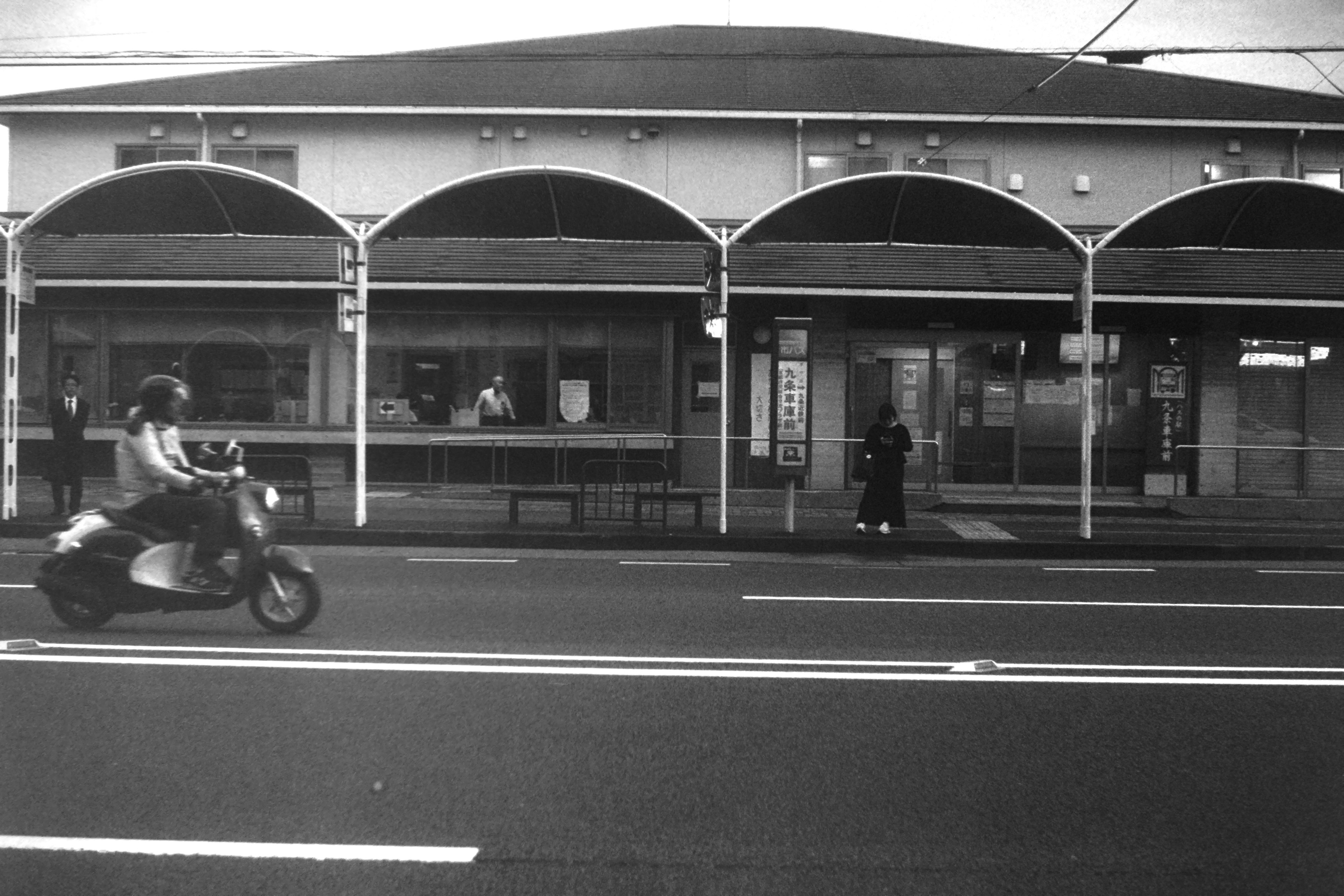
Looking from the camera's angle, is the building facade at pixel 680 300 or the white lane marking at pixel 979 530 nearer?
the white lane marking at pixel 979 530

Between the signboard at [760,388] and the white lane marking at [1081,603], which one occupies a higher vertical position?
the signboard at [760,388]

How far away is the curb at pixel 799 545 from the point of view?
15367 millimetres

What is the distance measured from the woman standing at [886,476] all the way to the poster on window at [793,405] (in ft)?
3.02

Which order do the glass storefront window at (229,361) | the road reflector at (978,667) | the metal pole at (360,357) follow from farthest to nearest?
the glass storefront window at (229,361) → the metal pole at (360,357) → the road reflector at (978,667)

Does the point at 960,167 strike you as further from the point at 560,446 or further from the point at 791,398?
the point at 791,398

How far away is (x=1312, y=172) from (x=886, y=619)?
59.1 feet

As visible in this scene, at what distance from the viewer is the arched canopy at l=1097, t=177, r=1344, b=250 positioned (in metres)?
14.7

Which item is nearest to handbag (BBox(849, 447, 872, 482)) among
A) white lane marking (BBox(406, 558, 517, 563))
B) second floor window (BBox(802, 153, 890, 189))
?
white lane marking (BBox(406, 558, 517, 563))

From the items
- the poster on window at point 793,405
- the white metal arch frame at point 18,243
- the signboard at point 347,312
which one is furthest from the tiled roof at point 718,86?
the poster on window at point 793,405

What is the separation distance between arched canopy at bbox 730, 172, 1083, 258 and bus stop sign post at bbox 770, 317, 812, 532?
49.2 inches

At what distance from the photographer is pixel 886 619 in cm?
977

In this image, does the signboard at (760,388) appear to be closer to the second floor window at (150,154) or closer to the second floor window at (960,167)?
the second floor window at (960,167)

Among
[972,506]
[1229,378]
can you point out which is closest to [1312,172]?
[1229,378]

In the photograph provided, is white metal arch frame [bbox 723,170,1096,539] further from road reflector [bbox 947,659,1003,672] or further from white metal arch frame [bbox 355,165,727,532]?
road reflector [bbox 947,659,1003,672]
